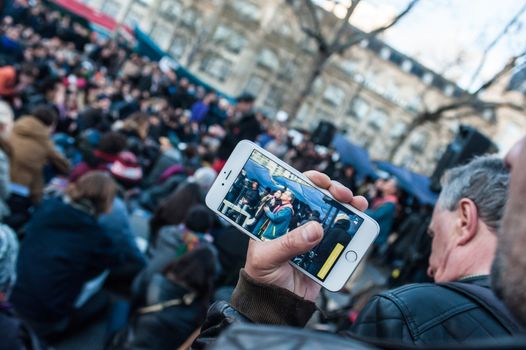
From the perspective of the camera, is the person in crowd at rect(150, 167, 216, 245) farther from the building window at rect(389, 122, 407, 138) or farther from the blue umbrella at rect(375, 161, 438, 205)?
the building window at rect(389, 122, 407, 138)

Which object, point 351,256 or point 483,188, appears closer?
point 351,256

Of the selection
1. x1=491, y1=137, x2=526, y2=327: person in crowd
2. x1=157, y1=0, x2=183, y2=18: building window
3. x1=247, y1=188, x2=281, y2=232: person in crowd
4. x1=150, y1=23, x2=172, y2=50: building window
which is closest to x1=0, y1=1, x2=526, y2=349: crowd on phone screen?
x1=247, y1=188, x2=281, y2=232: person in crowd

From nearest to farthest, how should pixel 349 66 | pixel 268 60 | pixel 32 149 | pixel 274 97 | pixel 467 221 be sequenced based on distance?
pixel 467 221, pixel 32 149, pixel 268 60, pixel 274 97, pixel 349 66

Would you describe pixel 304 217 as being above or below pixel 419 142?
below

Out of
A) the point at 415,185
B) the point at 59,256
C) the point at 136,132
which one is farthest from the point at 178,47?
the point at 59,256

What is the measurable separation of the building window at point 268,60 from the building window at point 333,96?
6.16 meters

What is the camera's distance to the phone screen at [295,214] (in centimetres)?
131

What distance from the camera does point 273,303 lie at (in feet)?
3.99

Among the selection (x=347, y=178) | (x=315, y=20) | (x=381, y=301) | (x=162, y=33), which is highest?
(x=315, y=20)

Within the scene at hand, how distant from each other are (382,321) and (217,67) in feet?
137

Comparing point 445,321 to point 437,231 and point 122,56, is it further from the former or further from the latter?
point 122,56

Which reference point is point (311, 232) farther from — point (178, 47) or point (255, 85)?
point (255, 85)

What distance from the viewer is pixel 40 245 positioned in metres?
2.95

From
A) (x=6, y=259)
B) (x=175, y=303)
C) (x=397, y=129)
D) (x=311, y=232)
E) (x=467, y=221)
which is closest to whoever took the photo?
(x=311, y=232)
